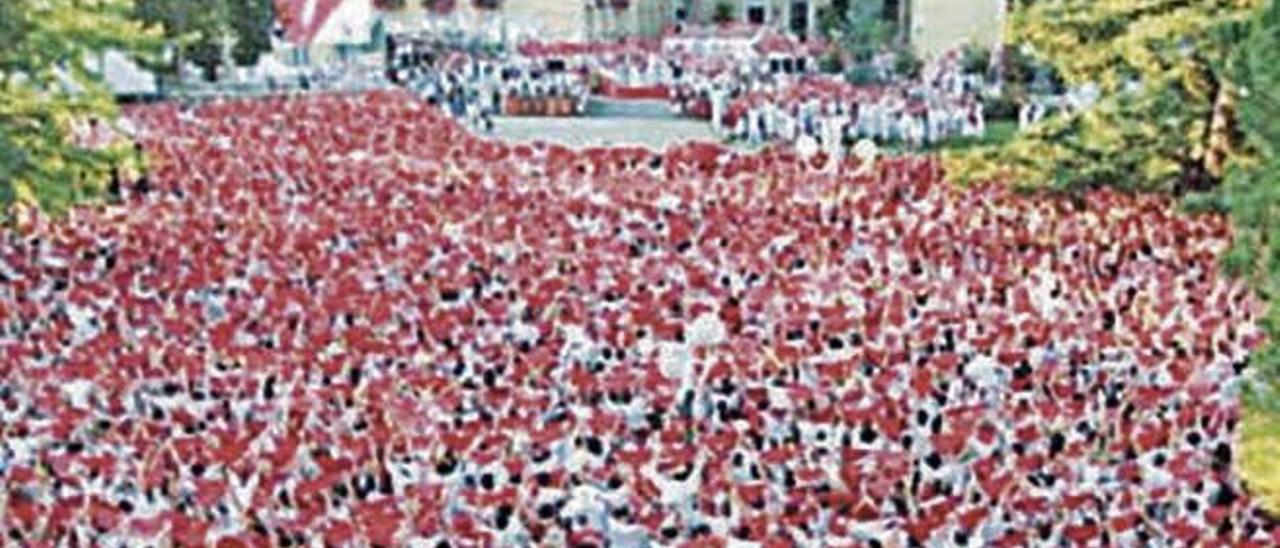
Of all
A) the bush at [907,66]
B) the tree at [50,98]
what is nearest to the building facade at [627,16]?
the bush at [907,66]

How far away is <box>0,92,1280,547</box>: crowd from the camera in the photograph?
1018cm

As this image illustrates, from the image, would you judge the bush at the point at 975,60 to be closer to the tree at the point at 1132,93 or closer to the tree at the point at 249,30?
the tree at the point at 249,30

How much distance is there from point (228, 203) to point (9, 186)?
12.6 ft

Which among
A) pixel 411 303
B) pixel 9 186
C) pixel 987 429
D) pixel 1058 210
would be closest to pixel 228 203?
pixel 9 186

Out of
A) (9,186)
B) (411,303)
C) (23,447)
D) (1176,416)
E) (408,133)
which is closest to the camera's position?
(23,447)

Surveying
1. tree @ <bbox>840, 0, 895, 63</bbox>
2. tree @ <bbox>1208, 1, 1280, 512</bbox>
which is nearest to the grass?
tree @ <bbox>1208, 1, 1280, 512</bbox>

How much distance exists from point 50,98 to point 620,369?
8078 mm

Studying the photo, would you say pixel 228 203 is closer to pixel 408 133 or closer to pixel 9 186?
pixel 9 186

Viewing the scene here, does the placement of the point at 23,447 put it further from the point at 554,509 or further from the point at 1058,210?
the point at 1058,210

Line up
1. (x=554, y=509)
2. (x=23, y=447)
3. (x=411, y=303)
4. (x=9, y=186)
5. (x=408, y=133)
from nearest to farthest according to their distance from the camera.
Result: (x=554, y=509)
(x=23, y=447)
(x=411, y=303)
(x=9, y=186)
(x=408, y=133)

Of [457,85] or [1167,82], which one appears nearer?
[1167,82]

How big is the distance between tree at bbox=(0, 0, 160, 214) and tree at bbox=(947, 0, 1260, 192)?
9069 mm

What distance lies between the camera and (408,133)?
3102 cm

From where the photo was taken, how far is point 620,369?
13.5 meters
